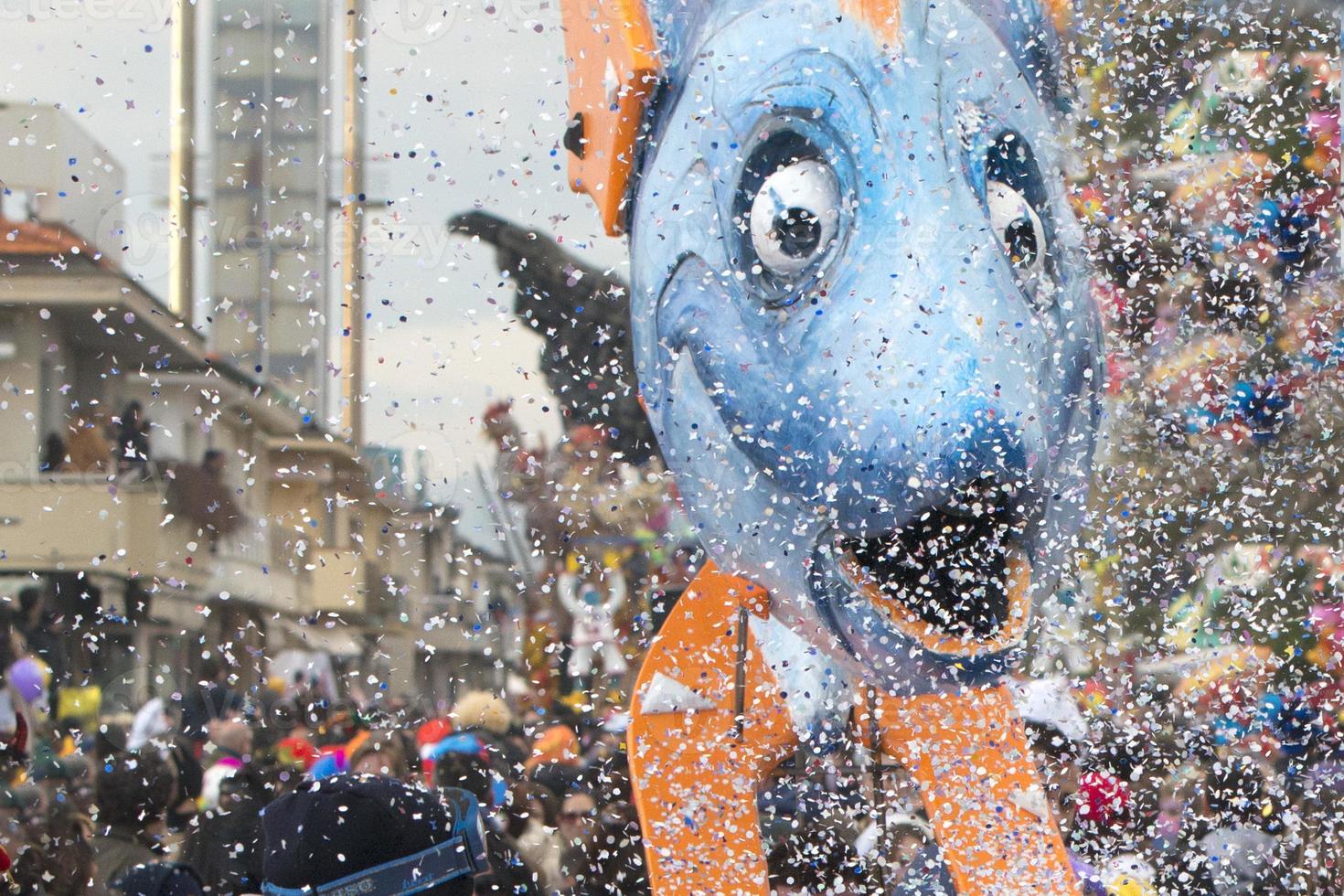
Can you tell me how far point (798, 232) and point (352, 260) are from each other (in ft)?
1.55

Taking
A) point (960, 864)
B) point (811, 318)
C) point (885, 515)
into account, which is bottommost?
point (960, 864)

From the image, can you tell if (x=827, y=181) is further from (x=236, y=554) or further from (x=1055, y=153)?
(x=236, y=554)

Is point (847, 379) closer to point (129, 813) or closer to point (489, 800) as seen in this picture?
point (489, 800)

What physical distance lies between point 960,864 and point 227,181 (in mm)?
1069

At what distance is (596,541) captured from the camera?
1.58m

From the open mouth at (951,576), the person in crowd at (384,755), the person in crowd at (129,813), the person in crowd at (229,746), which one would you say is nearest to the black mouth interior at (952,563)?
the open mouth at (951,576)

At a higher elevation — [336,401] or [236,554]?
[336,401]

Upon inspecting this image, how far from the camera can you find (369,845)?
113cm

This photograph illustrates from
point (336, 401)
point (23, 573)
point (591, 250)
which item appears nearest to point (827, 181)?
point (591, 250)

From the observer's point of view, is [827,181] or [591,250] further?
[591,250]

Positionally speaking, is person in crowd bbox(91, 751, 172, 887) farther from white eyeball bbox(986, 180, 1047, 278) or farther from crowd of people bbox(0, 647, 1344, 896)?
white eyeball bbox(986, 180, 1047, 278)

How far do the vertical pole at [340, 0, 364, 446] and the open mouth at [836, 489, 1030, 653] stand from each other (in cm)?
53

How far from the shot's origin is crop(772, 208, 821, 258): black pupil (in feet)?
4.87

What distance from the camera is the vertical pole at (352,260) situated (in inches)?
61.8
